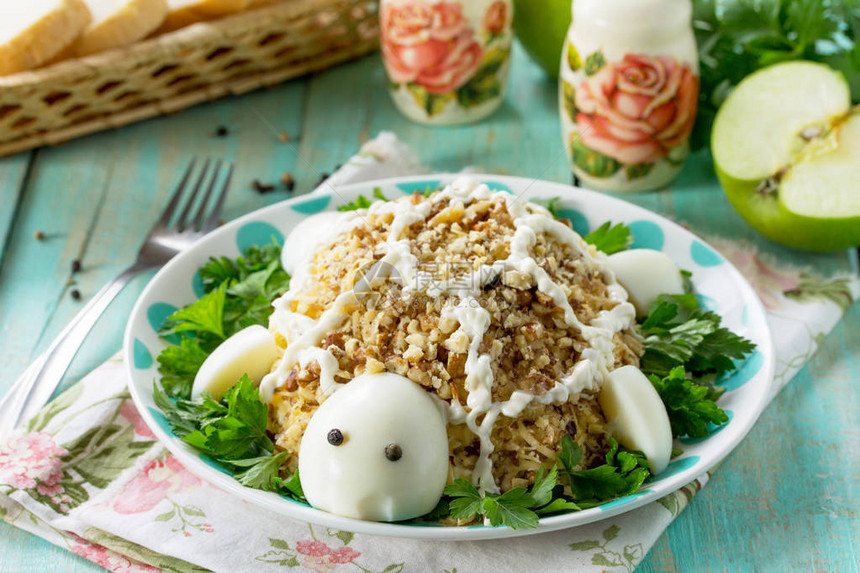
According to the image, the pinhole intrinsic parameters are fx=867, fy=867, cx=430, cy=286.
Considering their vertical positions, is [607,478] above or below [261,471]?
below

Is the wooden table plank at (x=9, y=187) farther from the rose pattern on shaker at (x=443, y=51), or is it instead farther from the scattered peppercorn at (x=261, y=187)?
the rose pattern on shaker at (x=443, y=51)

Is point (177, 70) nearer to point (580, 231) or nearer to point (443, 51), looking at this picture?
point (443, 51)

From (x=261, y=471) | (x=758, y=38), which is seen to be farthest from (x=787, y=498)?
(x=758, y=38)

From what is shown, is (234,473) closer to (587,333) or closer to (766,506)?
(587,333)

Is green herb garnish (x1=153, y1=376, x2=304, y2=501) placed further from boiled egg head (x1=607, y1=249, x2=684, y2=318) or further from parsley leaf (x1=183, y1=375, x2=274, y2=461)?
boiled egg head (x1=607, y1=249, x2=684, y2=318)

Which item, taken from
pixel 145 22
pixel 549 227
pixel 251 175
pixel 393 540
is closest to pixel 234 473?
pixel 393 540

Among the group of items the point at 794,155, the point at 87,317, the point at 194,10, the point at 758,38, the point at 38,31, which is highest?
the point at 38,31
